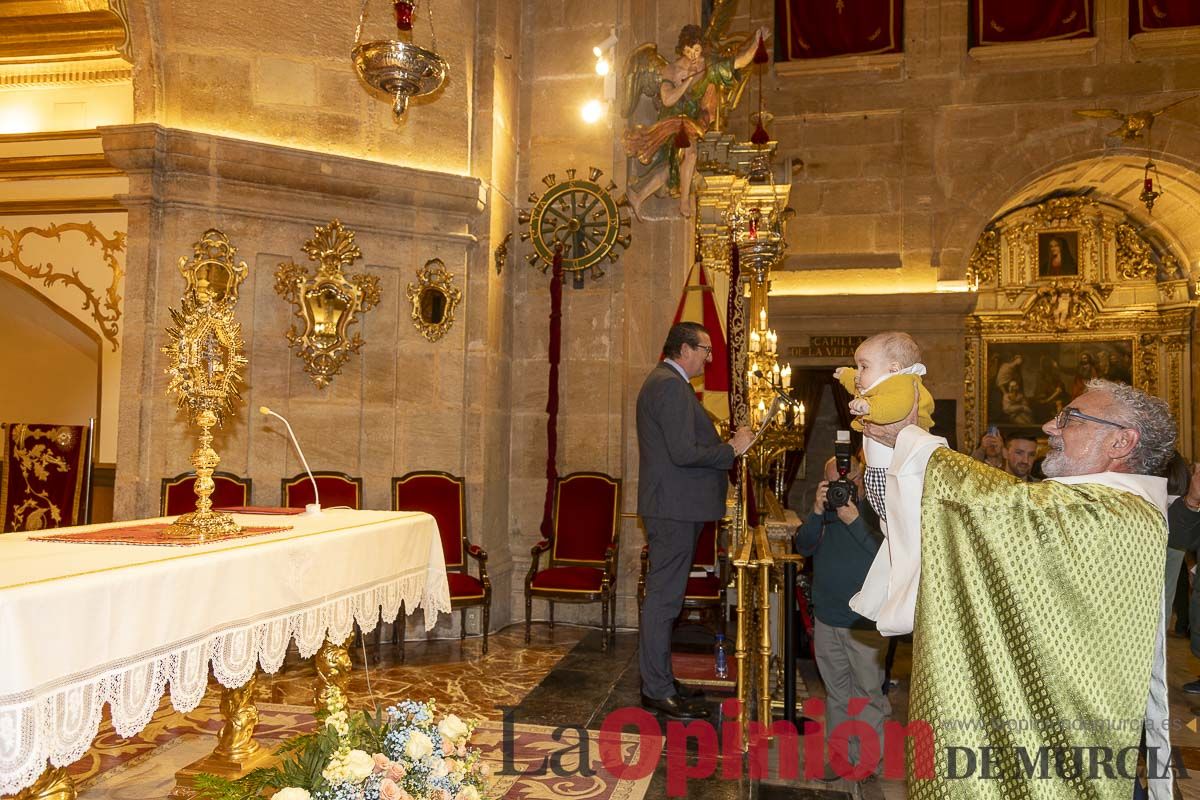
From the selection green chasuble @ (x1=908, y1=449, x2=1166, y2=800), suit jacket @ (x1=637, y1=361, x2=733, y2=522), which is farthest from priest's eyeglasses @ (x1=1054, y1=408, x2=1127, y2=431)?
suit jacket @ (x1=637, y1=361, x2=733, y2=522)

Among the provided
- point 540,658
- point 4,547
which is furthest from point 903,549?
point 540,658

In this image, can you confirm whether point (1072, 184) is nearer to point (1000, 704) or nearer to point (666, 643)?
point (666, 643)

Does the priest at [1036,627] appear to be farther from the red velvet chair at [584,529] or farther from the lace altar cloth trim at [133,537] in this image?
the red velvet chair at [584,529]

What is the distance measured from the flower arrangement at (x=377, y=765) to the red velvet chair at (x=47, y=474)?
5.65 m

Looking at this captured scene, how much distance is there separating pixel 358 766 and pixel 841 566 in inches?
101

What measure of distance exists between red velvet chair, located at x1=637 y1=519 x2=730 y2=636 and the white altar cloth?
2458 millimetres

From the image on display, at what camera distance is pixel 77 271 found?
304 inches

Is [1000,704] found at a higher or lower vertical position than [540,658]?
higher

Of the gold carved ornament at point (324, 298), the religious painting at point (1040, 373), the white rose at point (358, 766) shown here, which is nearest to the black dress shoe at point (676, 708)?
the white rose at point (358, 766)

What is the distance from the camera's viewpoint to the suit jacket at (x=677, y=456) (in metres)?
4.78

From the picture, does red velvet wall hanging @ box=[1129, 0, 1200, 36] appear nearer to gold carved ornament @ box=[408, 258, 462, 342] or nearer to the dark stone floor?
gold carved ornament @ box=[408, 258, 462, 342]

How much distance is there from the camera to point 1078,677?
2.04m

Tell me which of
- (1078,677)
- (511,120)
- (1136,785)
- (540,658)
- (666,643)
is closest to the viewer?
(1078,677)

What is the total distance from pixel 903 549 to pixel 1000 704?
0.43 meters
